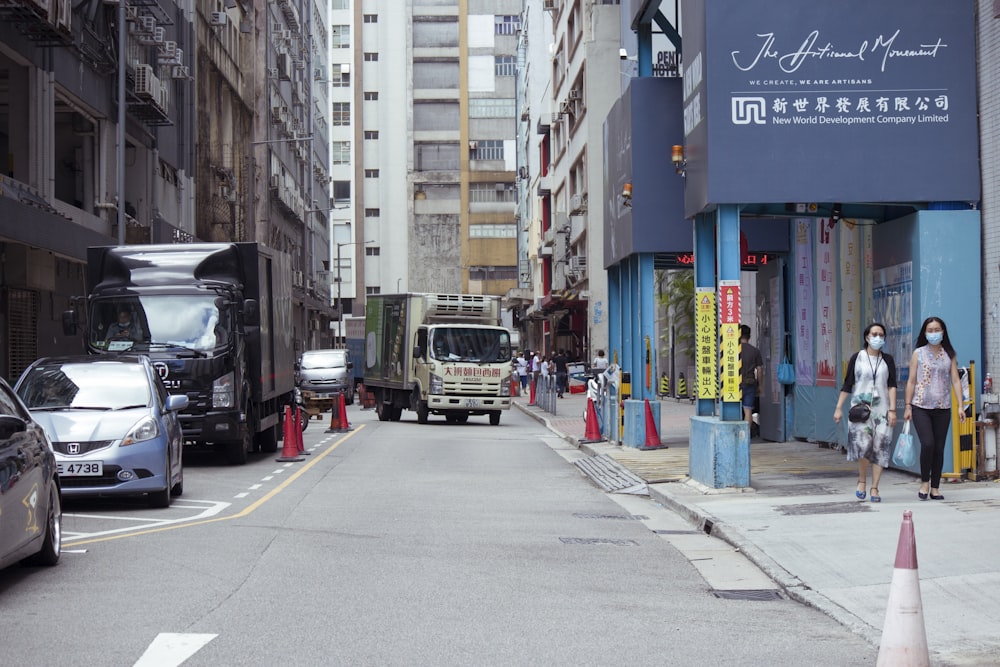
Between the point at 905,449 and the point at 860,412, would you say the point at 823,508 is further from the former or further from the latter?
the point at 905,449

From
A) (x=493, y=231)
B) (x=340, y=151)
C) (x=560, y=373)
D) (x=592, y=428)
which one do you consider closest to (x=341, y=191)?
(x=340, y=151)

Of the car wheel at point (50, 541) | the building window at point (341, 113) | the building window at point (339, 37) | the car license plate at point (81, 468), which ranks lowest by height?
the car wheel at point (50, 541)

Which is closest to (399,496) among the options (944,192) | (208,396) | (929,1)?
(208,396)

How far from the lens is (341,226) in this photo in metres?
103

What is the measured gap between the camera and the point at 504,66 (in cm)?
10350

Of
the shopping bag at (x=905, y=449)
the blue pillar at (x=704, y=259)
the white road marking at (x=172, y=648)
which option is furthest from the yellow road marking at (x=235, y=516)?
the shopping bag at (x=905, y=449)

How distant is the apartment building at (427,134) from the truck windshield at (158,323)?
81.8 m

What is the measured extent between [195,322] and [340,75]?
85.5 meters

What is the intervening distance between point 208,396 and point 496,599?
472 inches

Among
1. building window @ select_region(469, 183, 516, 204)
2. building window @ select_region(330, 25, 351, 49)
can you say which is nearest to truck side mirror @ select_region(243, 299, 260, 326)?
building window @ select_region(469, 183, 516, 204)

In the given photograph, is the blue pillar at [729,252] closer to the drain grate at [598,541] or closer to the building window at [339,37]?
the drain grate at [598,541]

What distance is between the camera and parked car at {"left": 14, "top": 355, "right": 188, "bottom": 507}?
13.8 metres

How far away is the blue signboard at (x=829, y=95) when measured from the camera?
50.9 feet

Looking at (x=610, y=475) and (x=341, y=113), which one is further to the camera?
(x=341, y=113)
